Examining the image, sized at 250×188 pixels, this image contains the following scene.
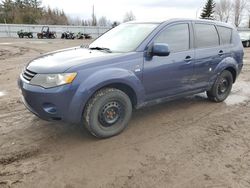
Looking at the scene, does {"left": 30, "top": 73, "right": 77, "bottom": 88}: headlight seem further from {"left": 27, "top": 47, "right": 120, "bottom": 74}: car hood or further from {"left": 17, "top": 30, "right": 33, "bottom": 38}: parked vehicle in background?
{"left": 17, "top": 30, "right": 33, "bottom": 38}: parked vehicle in background

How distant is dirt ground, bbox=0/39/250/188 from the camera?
10.2 ft

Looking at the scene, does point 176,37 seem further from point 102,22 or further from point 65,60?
point 102,22

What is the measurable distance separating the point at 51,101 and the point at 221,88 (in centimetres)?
399

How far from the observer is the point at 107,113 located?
13.4 feet

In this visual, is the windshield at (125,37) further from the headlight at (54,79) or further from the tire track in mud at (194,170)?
the tire track in mud at (194,170)

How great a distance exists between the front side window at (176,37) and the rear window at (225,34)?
116 cm

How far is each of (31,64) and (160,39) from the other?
2.16 m

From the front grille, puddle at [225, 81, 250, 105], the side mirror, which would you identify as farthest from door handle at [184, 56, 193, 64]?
the front grille

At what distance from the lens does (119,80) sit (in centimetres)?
400

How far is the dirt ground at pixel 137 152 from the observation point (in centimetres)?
310

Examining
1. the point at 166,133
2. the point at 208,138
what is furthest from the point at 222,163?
the point at 166,133

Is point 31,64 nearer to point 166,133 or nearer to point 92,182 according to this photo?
point 92,182

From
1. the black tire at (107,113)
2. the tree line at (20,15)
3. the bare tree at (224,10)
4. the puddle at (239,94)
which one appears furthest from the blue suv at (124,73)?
the bare tree at (224,10)

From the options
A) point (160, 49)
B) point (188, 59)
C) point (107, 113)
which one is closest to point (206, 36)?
point (188, 59)
